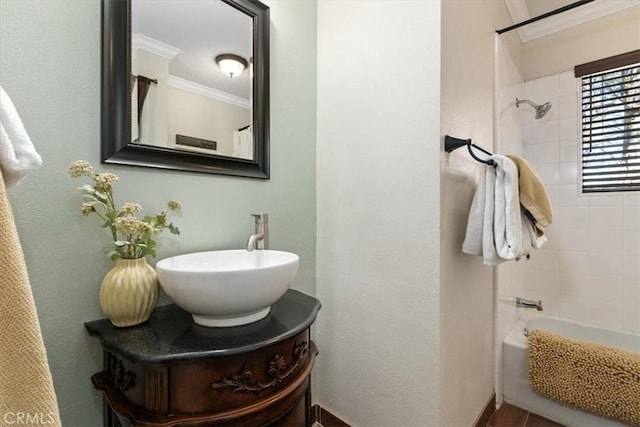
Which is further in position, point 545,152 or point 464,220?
point 545,152

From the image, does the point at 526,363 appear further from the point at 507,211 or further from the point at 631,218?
the point at 631,218

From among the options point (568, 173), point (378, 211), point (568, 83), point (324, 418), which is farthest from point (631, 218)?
point (324, 418)

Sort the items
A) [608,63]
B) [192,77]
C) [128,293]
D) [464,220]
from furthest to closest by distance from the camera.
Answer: [608,63]
[464,220]
[192,77]
[128,293]

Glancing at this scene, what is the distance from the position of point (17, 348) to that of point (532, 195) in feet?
5.25

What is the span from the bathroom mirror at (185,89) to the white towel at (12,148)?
452 millimetres

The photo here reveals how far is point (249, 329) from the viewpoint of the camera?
0.82 metres

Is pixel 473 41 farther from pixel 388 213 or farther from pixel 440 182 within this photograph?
pixel 388 213

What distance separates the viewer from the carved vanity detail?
0.68 meters

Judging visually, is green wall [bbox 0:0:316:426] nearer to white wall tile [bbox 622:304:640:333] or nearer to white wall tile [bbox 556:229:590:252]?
white wall tile [bbox 556:229:590:252]

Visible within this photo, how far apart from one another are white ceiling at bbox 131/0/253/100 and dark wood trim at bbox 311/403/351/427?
1.54 meters

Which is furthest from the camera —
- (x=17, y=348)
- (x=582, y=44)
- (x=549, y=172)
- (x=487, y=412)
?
(x=549, y=172)

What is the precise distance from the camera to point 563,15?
6.89ft

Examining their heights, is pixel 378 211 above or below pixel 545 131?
below

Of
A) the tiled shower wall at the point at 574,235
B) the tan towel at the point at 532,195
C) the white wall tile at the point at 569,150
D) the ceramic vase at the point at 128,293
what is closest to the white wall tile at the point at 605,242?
the tiled shower wall at the point at 574,235
